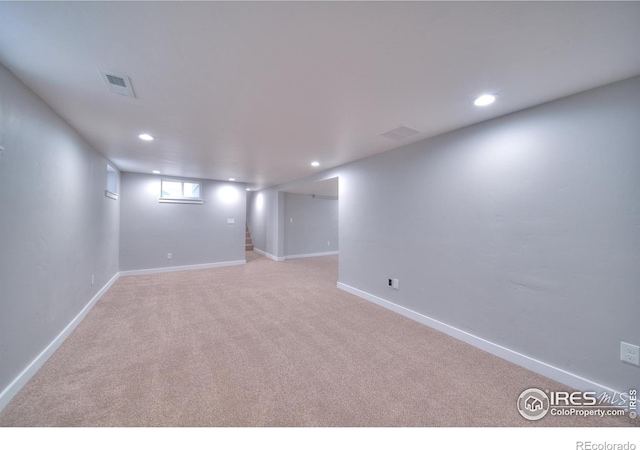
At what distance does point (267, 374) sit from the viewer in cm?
196

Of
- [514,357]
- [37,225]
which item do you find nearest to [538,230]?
[514,357]

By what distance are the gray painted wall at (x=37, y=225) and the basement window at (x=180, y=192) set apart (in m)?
2.49

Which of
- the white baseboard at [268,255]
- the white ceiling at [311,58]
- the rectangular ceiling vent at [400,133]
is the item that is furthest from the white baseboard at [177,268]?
the rectangular ceiling vent at [400,133]

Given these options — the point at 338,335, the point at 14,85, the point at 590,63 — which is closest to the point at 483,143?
the point at 590,63

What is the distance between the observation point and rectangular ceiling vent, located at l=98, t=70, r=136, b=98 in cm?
164

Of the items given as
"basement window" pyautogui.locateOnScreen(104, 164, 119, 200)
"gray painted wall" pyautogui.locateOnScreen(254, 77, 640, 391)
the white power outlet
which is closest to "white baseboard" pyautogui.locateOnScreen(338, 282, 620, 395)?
"gray painted wall" pyautogui.locateOnScreen(254, 77, 640, 391)

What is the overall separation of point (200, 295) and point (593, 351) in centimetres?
449

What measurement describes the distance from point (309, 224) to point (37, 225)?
6099 millimetres

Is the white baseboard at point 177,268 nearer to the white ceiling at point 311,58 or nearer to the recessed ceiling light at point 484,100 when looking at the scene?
the white ceiling at point 311,58

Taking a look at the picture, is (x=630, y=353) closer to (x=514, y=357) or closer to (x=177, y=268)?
(x=514, y=357)

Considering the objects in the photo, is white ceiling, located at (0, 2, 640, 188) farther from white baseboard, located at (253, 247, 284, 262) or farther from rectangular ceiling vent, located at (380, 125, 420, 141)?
white baseboard, located at (253, 247, 284, 262)

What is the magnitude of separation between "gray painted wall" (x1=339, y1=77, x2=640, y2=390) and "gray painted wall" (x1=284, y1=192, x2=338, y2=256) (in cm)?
465

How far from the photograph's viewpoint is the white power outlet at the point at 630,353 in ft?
5.28

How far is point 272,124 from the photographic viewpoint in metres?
2.50
